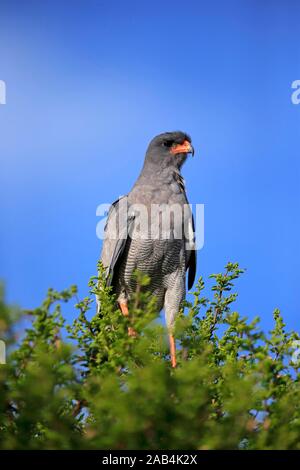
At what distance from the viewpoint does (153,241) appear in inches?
237

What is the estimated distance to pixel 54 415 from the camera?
8.27 feet

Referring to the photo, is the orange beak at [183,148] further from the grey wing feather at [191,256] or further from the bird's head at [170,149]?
the grey wing feather at [191,256]

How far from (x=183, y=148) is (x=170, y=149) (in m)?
0.15

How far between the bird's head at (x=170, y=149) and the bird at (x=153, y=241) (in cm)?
19

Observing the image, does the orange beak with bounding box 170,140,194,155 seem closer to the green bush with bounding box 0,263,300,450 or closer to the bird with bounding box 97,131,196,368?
the bird with bounding box 97,131,196,368

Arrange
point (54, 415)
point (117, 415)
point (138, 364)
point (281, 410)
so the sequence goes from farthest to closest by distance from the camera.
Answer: point (138, 364)
point (281, 410)
point (54, 415)
point (117, 415)

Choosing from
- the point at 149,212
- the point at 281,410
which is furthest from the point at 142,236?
the point at 281,410

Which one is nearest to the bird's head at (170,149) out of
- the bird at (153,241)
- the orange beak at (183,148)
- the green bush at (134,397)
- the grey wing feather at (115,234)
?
the orange beak at (183,148)

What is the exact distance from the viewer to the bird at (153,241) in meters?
6.06

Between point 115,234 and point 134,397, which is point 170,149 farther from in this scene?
point 134,397

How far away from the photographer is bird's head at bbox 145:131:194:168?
665 cm

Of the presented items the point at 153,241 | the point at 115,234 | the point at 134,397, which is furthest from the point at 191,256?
the point at 134,397
